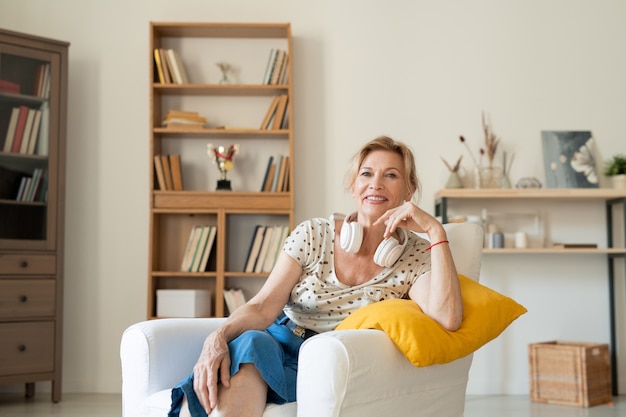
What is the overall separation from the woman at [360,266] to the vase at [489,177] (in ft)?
6.51

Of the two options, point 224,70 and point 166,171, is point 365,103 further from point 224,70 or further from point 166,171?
point 166,171

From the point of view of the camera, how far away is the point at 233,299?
4.15m

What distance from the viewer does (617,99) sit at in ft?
14.3

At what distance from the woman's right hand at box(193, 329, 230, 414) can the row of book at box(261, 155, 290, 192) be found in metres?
2.41

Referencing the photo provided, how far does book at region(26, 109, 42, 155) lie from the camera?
3.99 meters

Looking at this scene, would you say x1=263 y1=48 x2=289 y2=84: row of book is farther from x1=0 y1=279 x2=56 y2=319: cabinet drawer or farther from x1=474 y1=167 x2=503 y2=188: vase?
x1=0 y1=279 x2=56 y2=319: cabinet drawer

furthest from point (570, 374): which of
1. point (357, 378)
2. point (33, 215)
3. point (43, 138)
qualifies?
point (43, 138)

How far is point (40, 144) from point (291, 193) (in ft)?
4.42

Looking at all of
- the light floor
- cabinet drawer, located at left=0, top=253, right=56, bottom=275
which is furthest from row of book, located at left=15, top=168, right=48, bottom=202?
the light floor

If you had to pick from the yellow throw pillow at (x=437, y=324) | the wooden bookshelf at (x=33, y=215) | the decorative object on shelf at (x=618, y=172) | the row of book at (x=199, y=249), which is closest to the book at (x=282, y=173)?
the row of book at (x=199, y=249)

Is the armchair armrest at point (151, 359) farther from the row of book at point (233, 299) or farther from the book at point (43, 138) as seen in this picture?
Result: the book at point (43, 138)

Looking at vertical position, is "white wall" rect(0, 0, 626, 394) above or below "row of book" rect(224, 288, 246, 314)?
above

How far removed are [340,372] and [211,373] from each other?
31 cm

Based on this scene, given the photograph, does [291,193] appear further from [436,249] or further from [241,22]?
[436,249]
